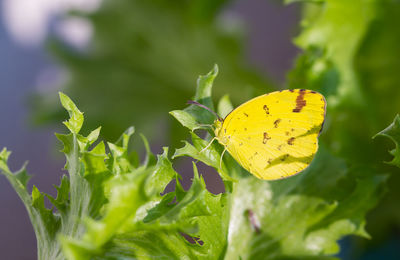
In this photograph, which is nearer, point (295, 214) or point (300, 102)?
point (300, 102)

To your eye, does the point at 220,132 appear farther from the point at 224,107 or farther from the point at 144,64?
the point at 144,64

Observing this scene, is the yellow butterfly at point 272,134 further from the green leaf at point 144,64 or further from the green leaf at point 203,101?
the green leaf at point 144,64

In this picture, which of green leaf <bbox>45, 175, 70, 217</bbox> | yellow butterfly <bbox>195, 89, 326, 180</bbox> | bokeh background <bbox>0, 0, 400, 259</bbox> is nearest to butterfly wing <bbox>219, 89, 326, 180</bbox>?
yellow butterfly <bbox>195, 89, 326, 180</bbox>

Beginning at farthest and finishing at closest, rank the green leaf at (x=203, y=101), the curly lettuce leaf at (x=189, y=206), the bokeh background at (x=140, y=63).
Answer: the bokeh background at (x=140, y=63) → the green leaf at (x=203, y=101) → the curly lettuce leaf at (x=189, y=206)

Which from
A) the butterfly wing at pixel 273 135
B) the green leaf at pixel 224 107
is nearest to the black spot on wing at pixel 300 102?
the butterfly wing at pixel 273 135

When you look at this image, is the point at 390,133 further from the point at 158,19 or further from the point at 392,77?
the point at 158,19

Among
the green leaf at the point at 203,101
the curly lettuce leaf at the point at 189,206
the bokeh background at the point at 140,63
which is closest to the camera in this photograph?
the curly lettuce leaf at the point at 189,206

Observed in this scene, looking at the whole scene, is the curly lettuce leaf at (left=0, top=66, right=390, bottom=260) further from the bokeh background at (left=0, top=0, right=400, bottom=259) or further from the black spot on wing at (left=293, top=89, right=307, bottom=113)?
the bokeh background at (left=0, top=0, right=400, bottom=259)

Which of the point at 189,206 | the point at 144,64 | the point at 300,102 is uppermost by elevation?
the point at 144,64

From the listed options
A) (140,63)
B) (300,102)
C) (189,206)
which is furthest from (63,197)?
(140,63)
